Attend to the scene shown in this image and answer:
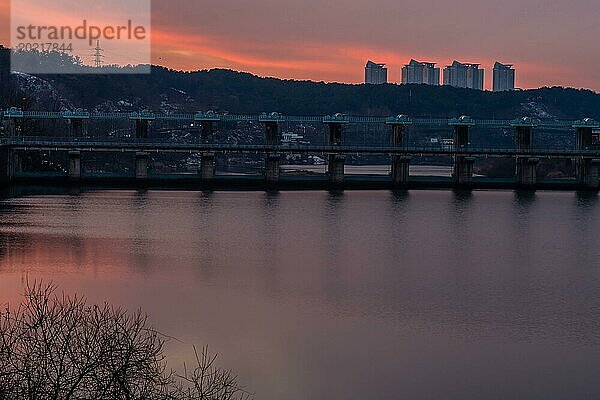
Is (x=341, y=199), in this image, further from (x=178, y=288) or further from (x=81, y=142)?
(x=178, y=288)

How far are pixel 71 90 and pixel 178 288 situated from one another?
102 metres

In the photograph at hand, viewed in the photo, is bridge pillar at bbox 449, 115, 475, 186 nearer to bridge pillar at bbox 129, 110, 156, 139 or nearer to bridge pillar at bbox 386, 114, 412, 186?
bridge pillar at bbox 386, 114, 412, 186

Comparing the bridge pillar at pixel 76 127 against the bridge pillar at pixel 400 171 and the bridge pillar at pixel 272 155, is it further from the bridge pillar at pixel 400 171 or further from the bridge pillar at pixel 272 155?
the bridge pillar at pixel 400 171

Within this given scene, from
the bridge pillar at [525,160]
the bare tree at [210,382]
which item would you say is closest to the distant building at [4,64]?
the bridge pillar at [525,160]

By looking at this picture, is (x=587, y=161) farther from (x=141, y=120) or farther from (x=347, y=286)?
(x=347, y=286)

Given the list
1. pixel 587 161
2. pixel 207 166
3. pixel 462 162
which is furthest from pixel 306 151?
pixel 587 161

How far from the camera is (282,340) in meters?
17.2

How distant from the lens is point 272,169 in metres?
54.6

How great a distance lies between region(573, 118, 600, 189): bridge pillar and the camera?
57.6 m

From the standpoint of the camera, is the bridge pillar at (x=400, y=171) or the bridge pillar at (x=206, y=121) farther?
the bridge pillar at (x=206, y=121)

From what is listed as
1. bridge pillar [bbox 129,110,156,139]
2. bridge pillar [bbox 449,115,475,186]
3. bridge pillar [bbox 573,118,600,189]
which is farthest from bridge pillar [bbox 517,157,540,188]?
bridge pillar [bbox 129,110,156,139]

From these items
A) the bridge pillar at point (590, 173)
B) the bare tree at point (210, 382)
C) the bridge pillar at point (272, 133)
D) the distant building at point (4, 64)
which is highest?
the distant building at point (4, 64)

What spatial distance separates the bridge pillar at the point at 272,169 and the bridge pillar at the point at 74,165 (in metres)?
10.5

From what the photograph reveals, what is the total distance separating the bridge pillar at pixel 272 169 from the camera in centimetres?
5441
